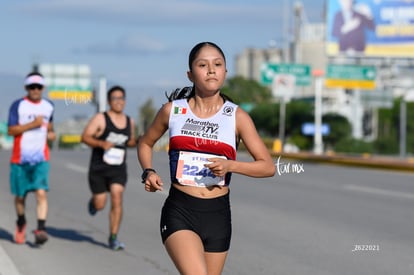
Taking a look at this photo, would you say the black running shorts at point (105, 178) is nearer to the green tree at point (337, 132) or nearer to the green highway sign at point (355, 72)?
the green highway sign at point (355, 72)

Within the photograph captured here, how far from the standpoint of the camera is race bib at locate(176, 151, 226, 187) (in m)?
5.77

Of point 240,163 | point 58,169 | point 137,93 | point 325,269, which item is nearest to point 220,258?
point 240,163

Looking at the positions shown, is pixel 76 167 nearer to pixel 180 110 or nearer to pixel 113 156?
pixel 113 156

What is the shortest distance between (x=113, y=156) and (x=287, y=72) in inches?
1890

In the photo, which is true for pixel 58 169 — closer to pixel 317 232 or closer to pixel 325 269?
pixel 317 232

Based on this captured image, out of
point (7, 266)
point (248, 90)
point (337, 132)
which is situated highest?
point (7, 266)

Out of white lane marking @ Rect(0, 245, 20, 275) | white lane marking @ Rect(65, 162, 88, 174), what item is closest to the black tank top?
white lane marking @ Rect(0, 245, 20, 275)

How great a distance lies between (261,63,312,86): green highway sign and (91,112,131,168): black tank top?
152 feet

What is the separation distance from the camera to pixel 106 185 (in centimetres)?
1155

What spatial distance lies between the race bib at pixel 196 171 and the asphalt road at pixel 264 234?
1.42 feet

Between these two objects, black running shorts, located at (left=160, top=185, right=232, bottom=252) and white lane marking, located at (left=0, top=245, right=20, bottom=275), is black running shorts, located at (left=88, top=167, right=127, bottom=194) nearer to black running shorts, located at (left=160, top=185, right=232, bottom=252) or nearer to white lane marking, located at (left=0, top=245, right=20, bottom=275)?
white lane marking, located at (left=0, top=245, right=20, bottom=275)

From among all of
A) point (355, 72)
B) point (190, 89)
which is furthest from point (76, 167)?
point (190, 89)

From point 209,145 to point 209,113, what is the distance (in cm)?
20

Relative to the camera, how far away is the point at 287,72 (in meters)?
58.9
